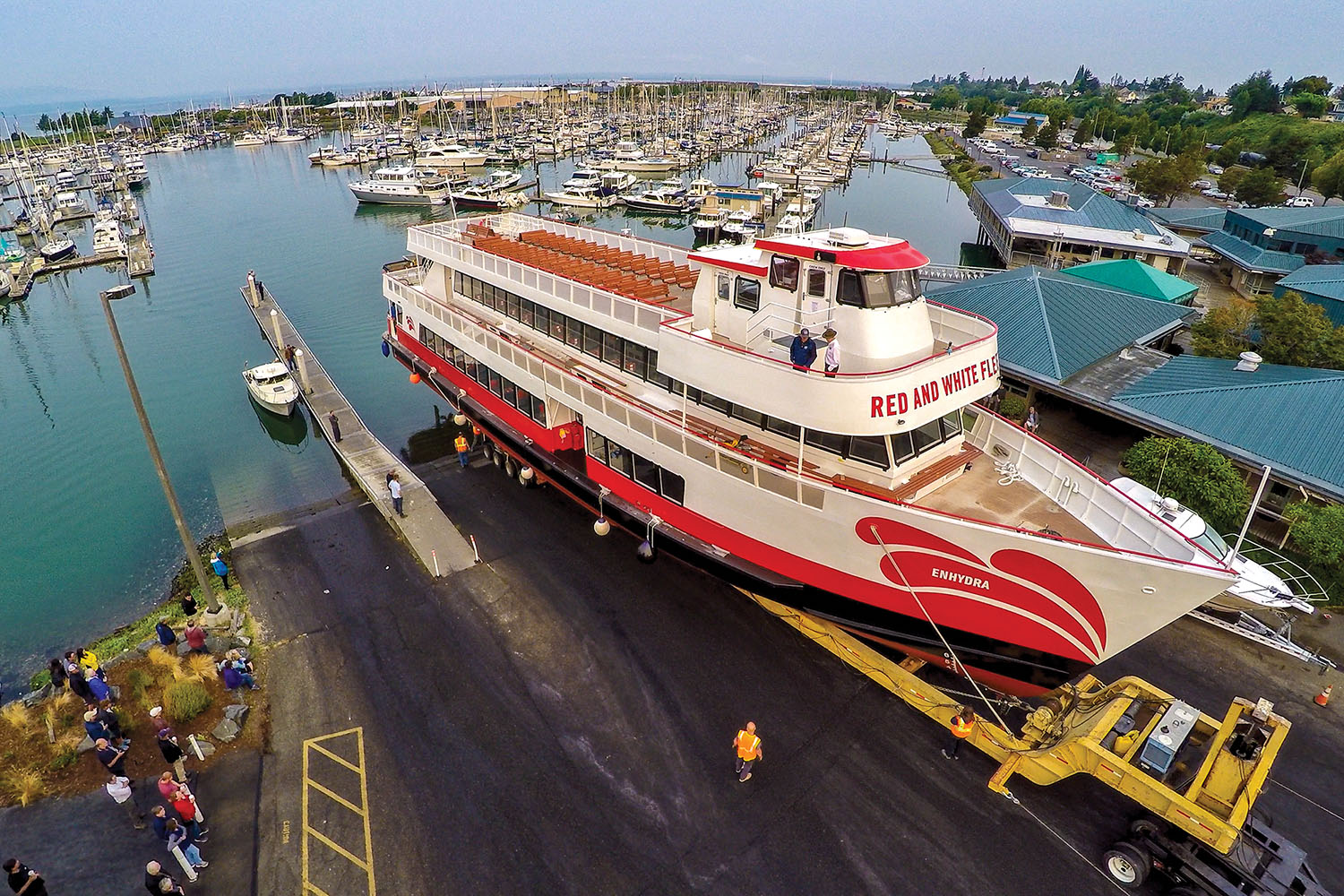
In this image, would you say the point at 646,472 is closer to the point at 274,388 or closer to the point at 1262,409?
the point at 1262,409

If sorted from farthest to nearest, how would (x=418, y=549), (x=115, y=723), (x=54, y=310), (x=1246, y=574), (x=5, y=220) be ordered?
1. (x=5, y=220)
2. (x=54, y=310)
3. (x=418, y=549)
4. (x=1246, y=574)
5. (x=115, y=723)

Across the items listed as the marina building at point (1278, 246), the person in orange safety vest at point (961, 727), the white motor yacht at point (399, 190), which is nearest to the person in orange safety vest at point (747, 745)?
the person in orange safety vest at point (961, 727)

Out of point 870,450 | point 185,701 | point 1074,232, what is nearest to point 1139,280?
point 1074,232

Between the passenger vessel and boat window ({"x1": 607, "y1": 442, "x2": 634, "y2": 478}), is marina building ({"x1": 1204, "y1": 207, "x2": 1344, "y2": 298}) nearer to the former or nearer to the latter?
the passenger vessel

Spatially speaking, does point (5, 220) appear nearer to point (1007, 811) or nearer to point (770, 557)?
point (770, 557)

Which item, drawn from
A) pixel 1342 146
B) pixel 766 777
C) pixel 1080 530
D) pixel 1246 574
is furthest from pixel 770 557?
pixel 1342 146

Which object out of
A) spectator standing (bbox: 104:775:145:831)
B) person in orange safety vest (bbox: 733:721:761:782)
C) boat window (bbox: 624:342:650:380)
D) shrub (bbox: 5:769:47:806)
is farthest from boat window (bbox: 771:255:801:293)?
shrub (bbox: 5:769:47:806)
